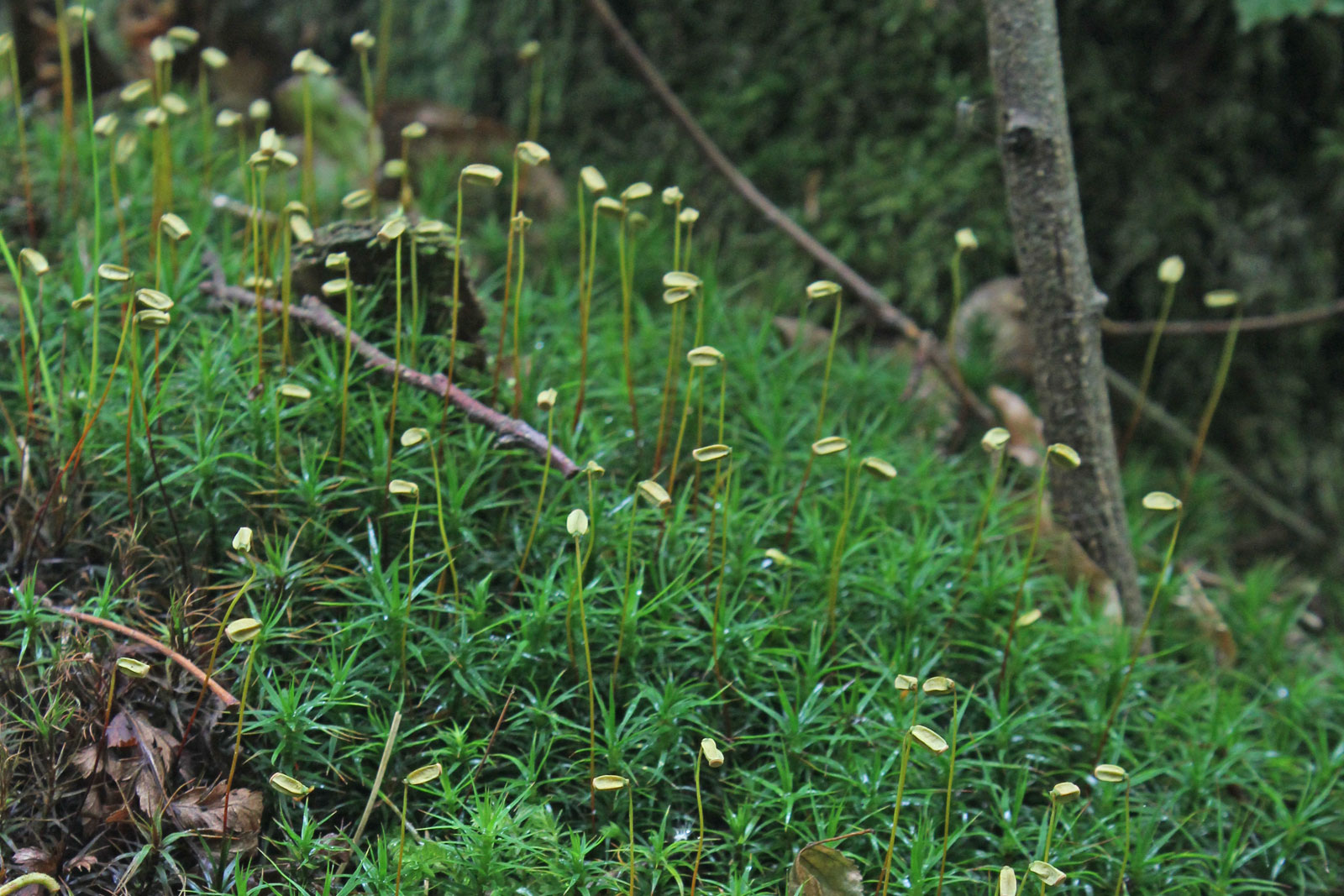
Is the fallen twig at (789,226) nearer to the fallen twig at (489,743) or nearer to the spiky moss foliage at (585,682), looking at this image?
the spiky moss foliage at (585,682)

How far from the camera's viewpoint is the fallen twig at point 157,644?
151 centimetres

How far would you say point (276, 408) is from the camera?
1876 mm

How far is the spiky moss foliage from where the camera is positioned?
1.55 m

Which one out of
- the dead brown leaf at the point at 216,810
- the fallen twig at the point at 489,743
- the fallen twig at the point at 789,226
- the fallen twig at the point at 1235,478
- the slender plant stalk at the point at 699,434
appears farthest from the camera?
the fallen twig at the point at 1235,478

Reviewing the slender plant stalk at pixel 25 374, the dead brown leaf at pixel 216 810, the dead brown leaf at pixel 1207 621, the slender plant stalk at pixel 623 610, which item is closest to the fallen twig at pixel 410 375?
the slender plant stalk at pixel 623 610

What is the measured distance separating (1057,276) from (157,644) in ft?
6.00

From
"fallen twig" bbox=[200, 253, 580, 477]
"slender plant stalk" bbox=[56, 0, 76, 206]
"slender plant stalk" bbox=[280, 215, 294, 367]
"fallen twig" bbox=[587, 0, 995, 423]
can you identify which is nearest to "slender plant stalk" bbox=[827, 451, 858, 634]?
"fallen twig" bbox=[200, 253, 580, 477]

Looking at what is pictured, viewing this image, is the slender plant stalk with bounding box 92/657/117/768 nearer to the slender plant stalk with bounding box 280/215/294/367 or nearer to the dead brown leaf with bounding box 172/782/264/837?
the dead brown leaf with bounding box 172/782/264/837

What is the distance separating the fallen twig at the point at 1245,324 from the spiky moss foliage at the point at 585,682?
2.76ft

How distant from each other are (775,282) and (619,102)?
809mm

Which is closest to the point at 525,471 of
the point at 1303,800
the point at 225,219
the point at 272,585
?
the point at 272,585

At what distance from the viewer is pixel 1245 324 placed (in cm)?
271

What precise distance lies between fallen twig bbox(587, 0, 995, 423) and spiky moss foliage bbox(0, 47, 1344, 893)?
42cm

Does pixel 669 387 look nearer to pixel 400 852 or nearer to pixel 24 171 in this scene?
pixel 400 852
